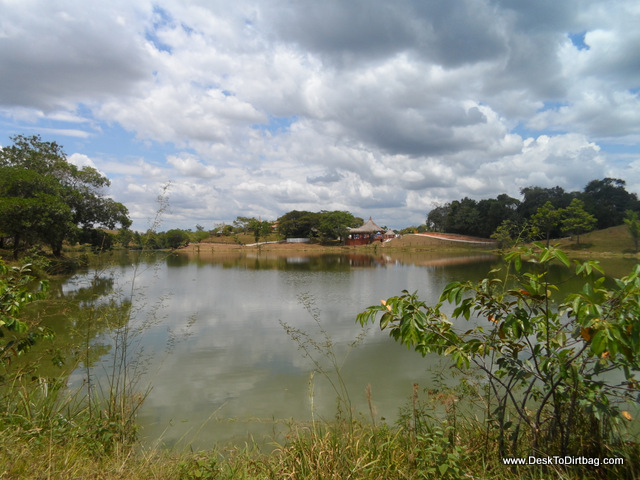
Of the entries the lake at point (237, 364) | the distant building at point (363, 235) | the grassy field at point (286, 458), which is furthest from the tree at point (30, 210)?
the distant building at point (363, 235)

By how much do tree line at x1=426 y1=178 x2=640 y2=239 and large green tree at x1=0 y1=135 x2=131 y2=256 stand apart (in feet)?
115

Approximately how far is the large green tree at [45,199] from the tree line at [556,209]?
115 ft

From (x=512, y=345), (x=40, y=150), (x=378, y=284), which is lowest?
(x=378, y=284)

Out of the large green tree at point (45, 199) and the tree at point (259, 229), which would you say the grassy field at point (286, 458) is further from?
the tree at point (259, 229)

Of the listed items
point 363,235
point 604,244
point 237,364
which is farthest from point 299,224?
point 237,364

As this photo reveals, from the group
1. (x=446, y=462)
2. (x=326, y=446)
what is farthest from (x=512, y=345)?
(x=326, y=446)

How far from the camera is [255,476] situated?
8.27 ft

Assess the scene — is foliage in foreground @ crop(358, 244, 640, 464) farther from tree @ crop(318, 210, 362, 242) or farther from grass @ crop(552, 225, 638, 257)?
tree @ crop(318, 210, 362, 242)

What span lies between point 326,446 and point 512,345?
1.49 m

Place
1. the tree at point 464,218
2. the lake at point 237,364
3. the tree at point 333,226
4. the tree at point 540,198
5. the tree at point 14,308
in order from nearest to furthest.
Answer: the tree at point 14,308 → the lake at point 237,364 → the tree at point 540,198 → the tree at point 464,218 → the tree at point 333,226

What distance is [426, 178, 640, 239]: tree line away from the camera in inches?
1428

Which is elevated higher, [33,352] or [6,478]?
[6,478]

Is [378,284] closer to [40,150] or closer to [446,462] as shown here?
[446,462]

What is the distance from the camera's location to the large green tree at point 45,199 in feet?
56.4
